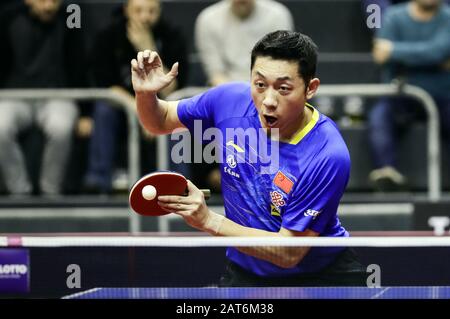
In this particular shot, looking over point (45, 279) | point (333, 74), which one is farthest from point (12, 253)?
point (333, 74)

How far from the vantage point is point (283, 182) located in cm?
478

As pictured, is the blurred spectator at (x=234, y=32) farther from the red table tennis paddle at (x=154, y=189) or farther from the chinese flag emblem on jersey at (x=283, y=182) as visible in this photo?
the red table tennis paddle at (x=154, y=189)

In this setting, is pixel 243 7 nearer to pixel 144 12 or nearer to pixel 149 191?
pixel 144 12

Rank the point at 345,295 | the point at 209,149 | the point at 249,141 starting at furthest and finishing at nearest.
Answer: the point at 209,149 < the point at 249,141 < the point at 345,295

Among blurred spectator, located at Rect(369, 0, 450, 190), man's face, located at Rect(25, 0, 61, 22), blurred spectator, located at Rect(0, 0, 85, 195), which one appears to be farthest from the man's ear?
man's face, located at Rect(25, 0, 61, 22)

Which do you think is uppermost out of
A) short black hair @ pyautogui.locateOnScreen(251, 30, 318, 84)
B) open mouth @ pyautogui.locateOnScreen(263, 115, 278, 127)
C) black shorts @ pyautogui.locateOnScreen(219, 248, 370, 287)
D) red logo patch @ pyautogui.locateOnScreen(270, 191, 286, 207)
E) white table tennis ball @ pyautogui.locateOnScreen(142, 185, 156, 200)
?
short black hair @ pyautogui.locateOnScreen(251, 30, 318, 84)

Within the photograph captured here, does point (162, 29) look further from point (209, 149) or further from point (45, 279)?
point (45, 279)

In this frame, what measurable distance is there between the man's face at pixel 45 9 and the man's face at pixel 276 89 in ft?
12.2

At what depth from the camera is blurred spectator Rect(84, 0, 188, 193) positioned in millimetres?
7668

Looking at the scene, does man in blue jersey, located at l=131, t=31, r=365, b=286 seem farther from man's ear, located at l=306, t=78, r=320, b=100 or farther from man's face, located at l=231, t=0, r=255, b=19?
man's face, located at l=231, t=0, r=255, b=19

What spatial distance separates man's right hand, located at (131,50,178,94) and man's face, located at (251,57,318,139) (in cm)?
39

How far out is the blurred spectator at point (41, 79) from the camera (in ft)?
26.1

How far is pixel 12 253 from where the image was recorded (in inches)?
188

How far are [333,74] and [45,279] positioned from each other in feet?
15.0
